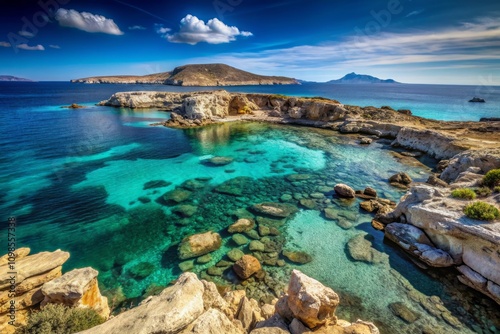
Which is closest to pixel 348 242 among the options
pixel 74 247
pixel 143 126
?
pixel 74 247

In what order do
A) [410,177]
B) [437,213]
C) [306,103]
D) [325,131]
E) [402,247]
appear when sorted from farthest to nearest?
[306,103], [325,131], [410,177], [402,247], [437,213]

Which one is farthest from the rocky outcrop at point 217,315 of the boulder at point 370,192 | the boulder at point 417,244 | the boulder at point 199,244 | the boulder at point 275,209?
the boulder at point 370,192

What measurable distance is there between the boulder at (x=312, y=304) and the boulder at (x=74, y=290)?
7.47 m

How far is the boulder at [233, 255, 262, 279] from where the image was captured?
39.7 feet

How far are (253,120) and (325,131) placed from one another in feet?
60.9

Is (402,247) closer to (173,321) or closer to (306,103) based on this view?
(173,321)

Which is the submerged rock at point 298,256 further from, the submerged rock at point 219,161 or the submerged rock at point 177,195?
the submerged rock at point 219,161

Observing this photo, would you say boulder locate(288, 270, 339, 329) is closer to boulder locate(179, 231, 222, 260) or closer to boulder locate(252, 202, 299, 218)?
boulder locate(179, 231, 222, 260)

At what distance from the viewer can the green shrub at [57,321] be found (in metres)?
6.28

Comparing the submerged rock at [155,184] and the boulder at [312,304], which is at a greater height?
the boulder at [312,304]

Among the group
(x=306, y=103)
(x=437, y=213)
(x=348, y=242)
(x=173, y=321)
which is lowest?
(x=348, y=242)

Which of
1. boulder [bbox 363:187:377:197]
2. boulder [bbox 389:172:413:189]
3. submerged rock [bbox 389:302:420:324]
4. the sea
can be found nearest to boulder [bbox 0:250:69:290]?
the sea

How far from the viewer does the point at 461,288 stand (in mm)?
11391

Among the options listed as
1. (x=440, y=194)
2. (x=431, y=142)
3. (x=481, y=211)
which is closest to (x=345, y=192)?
(x=440, y=194)
